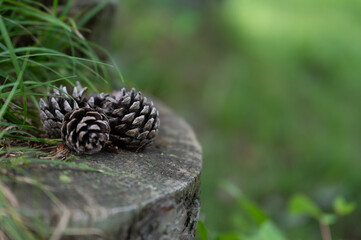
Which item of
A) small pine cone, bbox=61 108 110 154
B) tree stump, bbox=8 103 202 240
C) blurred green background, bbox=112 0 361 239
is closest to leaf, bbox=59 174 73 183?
tree stump, bbox=8 103 202 240

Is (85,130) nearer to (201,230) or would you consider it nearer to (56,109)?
(56,109)

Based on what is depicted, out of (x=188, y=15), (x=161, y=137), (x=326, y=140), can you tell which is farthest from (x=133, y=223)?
(x=188, y=15)

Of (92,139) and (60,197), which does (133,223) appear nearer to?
(60,197)

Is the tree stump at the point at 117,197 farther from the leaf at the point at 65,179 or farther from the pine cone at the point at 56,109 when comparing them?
the pine cone at the point at 56,109

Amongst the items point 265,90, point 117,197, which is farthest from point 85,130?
point 265,90

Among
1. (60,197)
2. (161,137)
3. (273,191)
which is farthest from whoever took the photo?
(273,191)
